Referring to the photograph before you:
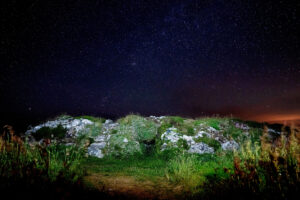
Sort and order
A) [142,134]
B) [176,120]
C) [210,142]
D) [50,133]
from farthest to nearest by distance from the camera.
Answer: [176,120] → [50,133] → [142,134] → [210,142]

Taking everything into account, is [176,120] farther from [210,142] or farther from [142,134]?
[210,142]

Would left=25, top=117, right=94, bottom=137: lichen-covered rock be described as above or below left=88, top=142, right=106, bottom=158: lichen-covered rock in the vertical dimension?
above

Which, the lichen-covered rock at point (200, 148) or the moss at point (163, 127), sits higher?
the moss at point (163, 127)

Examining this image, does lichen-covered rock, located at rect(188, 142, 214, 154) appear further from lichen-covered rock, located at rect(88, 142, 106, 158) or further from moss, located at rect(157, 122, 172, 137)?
lichen-covered rock, located at rect(88, 142, 106, 158)

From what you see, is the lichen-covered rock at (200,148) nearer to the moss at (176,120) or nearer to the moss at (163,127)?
the moss at (163,127)

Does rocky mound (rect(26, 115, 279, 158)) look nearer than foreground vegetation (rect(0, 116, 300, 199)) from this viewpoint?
No

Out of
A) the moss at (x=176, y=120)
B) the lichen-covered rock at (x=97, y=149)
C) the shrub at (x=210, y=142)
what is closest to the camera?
the lichen-covered rock at (x=97, y=149)

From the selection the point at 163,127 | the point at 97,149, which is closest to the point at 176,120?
the point at 163,127

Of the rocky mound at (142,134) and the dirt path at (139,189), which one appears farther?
the rocky mound at (142,134)

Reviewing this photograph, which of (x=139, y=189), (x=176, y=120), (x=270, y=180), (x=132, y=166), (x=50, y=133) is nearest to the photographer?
(x=270, y=180)

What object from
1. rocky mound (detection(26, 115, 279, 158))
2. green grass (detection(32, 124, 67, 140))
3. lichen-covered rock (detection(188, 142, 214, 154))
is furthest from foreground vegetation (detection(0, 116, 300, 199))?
green grass (detection(32, 124, 67, 140))

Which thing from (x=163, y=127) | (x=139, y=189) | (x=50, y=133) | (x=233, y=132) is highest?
(x=163, y=127)

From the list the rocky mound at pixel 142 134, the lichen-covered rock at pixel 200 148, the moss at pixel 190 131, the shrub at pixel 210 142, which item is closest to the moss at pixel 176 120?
the rocky mound at pixel 142 134

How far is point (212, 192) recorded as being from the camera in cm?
415
